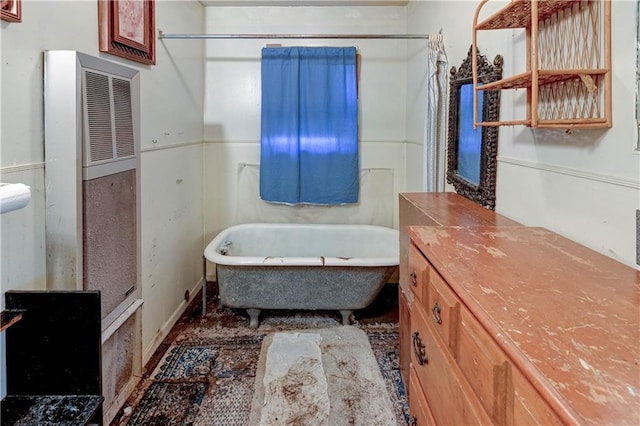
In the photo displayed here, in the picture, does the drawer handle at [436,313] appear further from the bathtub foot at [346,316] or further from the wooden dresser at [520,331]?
the bathtub foot at [346,316]

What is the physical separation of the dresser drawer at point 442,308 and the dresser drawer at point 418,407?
0.24 metres

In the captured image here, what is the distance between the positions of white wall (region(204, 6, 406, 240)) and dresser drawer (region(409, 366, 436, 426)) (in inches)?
101

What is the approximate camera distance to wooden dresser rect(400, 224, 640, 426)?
58 cm

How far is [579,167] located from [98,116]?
167cm

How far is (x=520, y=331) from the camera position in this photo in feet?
2.33

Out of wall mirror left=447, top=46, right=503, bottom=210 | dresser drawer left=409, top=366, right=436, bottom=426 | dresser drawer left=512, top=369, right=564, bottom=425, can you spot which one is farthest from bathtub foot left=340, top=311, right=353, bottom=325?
dresser drawer left=512, top=369, right=564, bottom=425

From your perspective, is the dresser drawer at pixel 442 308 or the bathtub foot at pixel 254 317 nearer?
the dresser drawer at pixel 442 308

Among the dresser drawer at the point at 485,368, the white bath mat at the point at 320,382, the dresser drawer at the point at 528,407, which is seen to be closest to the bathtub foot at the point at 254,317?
the white bath mat at the point at 320,382

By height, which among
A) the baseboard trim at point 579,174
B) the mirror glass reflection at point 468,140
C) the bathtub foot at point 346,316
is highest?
the mirror glass reflection at point 468,140

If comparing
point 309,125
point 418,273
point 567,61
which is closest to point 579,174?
point 567,61

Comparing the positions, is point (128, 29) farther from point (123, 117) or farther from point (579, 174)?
point (579, 174)

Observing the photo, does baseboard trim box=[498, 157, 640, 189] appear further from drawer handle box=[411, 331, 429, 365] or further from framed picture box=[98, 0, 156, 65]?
framed picture box=[98, 0, 156, 65]

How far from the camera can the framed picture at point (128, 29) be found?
198 centimetres

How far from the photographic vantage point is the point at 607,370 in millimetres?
596
